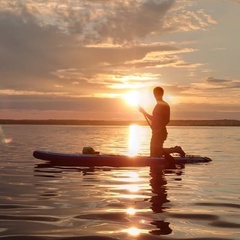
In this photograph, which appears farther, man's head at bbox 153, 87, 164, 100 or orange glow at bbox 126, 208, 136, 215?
man's head at bbox 153, 87, 164, 100

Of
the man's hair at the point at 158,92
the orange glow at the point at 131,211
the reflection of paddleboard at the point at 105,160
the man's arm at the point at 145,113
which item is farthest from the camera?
the reflection of paddleboard at the point at 105,160

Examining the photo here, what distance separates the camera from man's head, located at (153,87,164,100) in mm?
17797

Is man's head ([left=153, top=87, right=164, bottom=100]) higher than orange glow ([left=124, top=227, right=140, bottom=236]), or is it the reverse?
man's head ([left=153, top=87, right=164, bottom=100])

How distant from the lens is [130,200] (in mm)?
11039

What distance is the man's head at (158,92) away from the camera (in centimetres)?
1780

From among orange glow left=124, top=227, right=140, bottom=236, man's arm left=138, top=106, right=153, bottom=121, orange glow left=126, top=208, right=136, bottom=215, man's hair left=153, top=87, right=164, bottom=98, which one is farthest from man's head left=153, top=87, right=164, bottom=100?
orange glow left=124, top=227, right=140, bottom=236

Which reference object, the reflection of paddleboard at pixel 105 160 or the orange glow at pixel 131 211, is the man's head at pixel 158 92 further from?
the orange glow at pixel 131 211

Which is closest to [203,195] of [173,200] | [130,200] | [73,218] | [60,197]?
[173,200]

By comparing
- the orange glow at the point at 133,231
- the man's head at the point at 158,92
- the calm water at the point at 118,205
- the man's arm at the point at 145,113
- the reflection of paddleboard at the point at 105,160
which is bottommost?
the calm water at the point at 118,205

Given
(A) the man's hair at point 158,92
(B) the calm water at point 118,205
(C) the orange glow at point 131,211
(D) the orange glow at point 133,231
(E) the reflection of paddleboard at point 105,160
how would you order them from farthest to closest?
(E) the reflection of paddleboard at point 105,160
(A) the man's hair at point 158,92
(C) the orange glow at point 131,211
(B) the calm water at point 118,205
(D) the orange glow at point 133,231

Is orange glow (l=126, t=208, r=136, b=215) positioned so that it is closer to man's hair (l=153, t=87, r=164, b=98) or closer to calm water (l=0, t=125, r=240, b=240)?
calm water (l=0, t=125, r=240, b=240)

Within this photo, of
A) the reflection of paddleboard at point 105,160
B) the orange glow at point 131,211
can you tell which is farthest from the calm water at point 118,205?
the reflection of paddleboard at point 105,160

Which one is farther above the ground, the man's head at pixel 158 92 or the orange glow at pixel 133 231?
the man's head at pixel 158 92

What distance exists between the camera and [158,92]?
1795 centimetres
